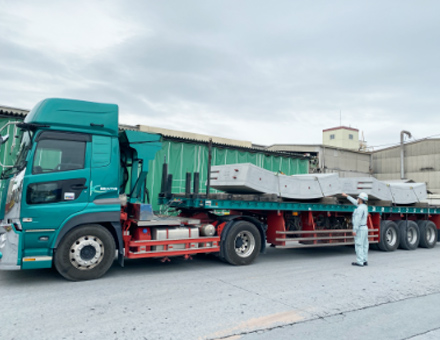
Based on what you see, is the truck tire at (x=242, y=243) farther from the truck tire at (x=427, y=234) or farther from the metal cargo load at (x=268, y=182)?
the truck tire at (x=427, y=234)

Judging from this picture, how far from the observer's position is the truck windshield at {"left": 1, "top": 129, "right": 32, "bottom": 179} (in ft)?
19.8

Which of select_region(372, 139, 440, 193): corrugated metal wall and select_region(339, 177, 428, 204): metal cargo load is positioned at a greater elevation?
select_region(372, 139, 440, 193): corrugated metal wall

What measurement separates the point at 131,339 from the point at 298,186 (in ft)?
20.7

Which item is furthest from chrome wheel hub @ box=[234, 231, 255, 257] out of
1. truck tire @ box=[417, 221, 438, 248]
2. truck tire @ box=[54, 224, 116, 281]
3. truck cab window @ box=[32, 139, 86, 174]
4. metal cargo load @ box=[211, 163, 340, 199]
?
truck tire @ box=[417, 221, 438, 248]

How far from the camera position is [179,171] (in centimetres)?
1541

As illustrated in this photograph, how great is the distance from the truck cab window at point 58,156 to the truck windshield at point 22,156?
211 millimetres

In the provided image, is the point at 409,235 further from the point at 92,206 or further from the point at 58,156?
the point at 58,156

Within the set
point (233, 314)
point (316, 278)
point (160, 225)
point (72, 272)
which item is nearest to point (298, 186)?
point (316, 278)

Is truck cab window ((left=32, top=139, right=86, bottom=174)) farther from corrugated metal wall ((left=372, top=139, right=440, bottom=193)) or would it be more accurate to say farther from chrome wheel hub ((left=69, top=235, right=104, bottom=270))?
corrugated metal wall ((left=372, top=139, right=440, bottom=193))

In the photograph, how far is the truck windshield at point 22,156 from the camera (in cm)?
605

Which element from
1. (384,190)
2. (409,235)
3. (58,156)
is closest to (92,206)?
(58,156)

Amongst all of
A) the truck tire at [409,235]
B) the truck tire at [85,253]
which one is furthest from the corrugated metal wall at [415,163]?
the truck tire at [85,253]

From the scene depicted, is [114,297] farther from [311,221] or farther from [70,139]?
[311,221]

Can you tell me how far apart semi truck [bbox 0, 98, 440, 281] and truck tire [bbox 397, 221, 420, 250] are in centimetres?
589
